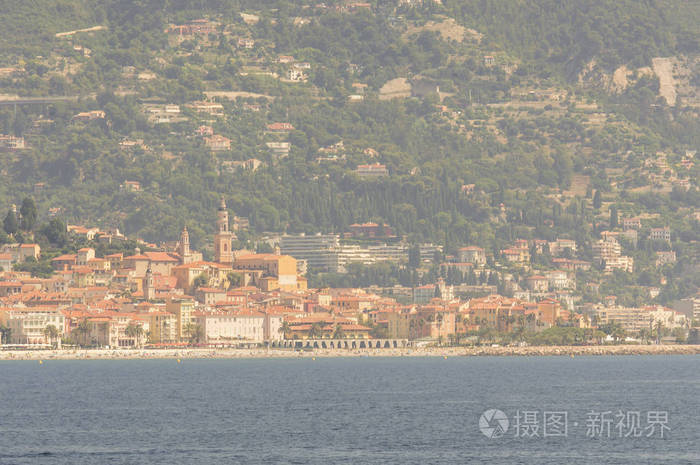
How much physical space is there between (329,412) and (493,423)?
460 inches

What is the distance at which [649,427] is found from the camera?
88250 mm

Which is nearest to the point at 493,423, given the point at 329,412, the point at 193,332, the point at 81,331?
the point at 329,412

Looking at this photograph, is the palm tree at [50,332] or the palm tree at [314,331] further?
the palm tree at [314,331]

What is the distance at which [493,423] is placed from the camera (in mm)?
91438

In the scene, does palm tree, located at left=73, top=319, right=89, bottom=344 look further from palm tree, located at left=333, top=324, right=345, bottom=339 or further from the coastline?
palm tree, located at left=333, top=324, right=345, bottom=339

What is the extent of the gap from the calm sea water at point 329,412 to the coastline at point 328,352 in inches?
646

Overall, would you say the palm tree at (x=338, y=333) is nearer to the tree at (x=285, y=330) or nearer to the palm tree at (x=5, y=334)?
the tree at (x=285, y=330)

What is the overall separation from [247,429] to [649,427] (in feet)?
62.8

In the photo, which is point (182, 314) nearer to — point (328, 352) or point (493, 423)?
point (328, 352)

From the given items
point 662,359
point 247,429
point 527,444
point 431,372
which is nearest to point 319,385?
point 431,372

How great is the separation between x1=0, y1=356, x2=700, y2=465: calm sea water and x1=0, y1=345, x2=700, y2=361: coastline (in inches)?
646

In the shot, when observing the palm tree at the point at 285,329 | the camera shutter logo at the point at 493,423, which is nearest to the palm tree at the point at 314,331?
the palm tree at the point at 285,329

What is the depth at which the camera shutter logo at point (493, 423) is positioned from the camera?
86.1 metres

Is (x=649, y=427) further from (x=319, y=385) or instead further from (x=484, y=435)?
(x=319, y=385)
